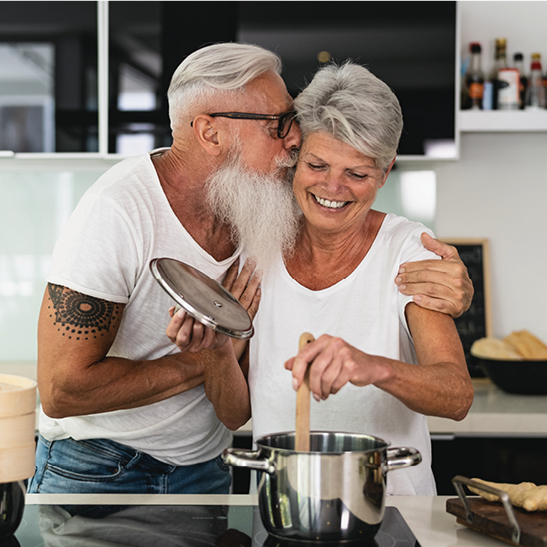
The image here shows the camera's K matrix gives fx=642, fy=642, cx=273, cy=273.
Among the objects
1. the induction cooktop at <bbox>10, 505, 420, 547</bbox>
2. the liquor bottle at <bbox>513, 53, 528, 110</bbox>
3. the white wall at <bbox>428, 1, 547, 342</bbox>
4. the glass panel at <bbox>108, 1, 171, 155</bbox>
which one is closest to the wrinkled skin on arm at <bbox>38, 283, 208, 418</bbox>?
the induction cooktop at <bbox>10, 505, 420, 547</bbox>

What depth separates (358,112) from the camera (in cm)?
121

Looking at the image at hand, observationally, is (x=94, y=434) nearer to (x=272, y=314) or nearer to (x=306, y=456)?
(x=272, y=314)

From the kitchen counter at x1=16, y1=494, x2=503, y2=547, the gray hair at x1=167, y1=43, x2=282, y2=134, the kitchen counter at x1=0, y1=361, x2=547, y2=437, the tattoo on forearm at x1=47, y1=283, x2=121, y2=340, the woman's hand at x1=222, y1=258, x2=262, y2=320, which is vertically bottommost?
the kitchen counter at x1=0, y1=361, x2=547, y2=437

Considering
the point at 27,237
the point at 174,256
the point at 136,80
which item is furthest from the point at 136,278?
the point at 27,237

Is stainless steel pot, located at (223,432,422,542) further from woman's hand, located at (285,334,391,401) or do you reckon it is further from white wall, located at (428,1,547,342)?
white wall, located at (428,1,547,342)

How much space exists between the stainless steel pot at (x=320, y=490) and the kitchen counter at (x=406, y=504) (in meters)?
0.14

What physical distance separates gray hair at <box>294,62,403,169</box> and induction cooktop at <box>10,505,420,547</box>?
654 millimetres

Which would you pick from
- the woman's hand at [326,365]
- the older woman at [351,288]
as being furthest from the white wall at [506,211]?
the woman's hand at [326,365]

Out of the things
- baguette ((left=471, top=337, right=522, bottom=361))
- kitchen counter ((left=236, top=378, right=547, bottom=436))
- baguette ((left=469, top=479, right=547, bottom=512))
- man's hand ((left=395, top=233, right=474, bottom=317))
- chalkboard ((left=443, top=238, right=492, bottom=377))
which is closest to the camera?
Result: baguette ((left=469, top=479, right=547, bottom=512))

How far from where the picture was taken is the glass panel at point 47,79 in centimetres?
236

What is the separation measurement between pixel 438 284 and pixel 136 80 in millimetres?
1590

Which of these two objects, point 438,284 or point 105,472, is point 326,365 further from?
point 105,472

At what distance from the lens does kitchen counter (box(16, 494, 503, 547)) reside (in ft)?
2.98

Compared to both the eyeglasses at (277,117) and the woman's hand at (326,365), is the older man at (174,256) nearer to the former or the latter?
the eyeglasses at (277,117)
